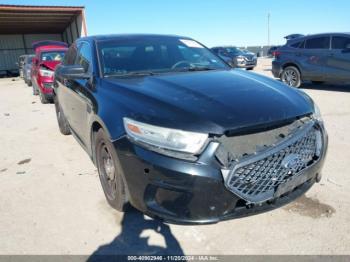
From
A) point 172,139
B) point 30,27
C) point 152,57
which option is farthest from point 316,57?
point 30,27

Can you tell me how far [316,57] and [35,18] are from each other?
25.5 metres

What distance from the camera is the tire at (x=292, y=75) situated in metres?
10.0

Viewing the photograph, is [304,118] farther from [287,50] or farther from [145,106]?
[287,50]

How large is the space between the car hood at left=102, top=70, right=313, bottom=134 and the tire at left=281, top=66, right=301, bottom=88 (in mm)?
7419

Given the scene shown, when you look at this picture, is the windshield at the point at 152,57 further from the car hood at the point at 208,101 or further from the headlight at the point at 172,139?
the headlight at the point at 172,139

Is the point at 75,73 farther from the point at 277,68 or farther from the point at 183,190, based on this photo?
the point at 277,68

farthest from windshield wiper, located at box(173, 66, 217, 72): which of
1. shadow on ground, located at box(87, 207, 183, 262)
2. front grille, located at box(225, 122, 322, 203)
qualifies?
shadow on ground, located at box(87, 207, 183, 262)

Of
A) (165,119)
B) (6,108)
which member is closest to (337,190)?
(165,119)

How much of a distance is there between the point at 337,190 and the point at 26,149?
183 inches

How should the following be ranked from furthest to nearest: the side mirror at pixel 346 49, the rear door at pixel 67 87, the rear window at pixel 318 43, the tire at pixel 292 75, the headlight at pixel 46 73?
the tire at pixel 292 75 → the rear window at pixel 318 43 → the headlight at pixel 46 73 → the side mirror at pixel 346 49 → the rear door at pixel 67 87

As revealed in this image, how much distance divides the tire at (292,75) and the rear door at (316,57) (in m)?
0.26

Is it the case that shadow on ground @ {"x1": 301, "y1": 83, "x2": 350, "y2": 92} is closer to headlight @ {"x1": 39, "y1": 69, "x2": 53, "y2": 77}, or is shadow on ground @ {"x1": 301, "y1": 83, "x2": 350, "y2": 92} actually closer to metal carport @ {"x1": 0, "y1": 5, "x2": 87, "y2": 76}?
headlight @ {"x1": 39, "y1": 69, "x2": 53, "y2": 77}

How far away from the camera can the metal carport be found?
24.6 m

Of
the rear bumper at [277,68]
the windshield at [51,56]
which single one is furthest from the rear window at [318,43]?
the windshield at [51,56]
